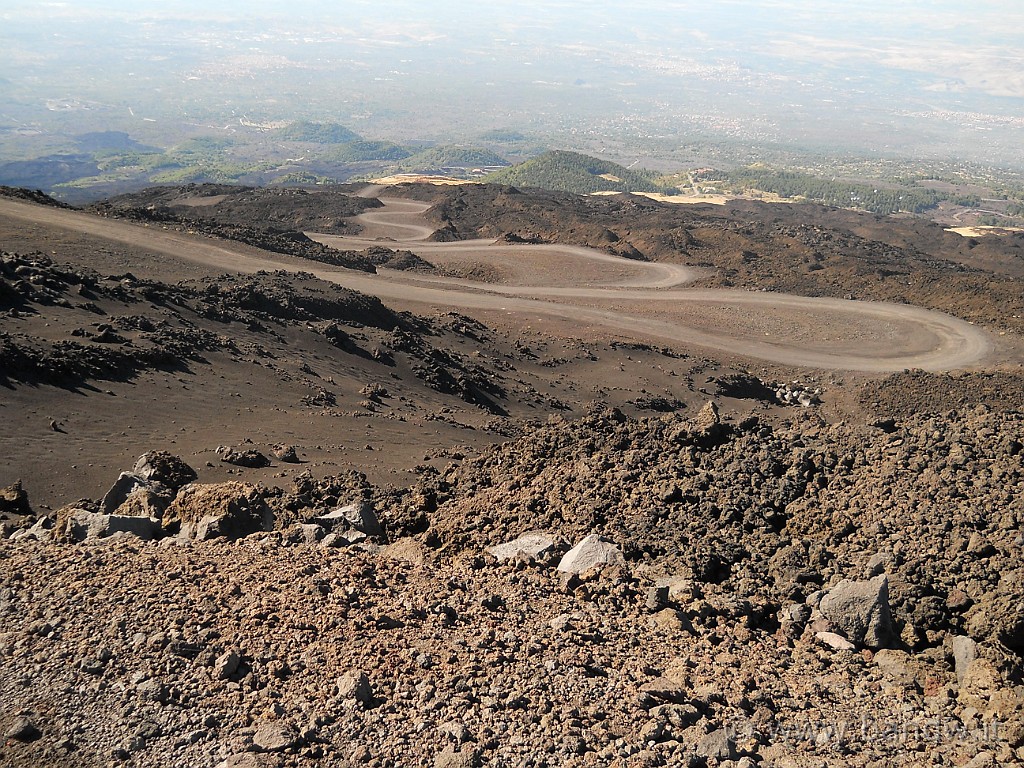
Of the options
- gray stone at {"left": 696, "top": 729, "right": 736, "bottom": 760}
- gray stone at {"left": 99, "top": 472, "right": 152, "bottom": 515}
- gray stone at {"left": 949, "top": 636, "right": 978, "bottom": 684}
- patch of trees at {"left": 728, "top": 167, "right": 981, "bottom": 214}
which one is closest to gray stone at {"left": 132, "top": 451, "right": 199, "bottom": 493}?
gray stone at {"left": 99, "top": 472, "right": 152, "bottom": 515}

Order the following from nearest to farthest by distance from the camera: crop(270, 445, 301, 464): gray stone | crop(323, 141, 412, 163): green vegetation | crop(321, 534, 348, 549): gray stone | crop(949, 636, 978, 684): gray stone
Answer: crop(949, 636, 978, 684): gray stone
crop(321, 534, 348, 549): gray stone
crop(270, 445, 301, 464): gray stone
crop(323, 141, 412, 163): green vegetation

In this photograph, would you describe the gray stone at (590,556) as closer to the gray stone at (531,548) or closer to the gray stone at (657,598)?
the gray stone at (531,548)

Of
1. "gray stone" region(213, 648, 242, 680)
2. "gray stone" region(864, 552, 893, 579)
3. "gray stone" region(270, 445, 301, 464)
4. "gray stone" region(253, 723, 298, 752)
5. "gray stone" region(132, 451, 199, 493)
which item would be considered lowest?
"gray stone" region(270, 445, 301, 464)

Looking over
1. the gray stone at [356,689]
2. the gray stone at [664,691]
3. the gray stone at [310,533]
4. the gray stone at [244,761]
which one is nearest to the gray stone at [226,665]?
the gray stone at [244,761]

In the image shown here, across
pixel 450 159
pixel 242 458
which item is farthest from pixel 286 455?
pixel 450 159

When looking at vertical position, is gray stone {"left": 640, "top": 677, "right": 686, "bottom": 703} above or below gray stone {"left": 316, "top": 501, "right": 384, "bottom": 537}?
above

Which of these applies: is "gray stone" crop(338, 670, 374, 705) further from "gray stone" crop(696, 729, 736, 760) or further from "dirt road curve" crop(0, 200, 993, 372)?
"dirt road curve" crop(0, 200, 993, 372)

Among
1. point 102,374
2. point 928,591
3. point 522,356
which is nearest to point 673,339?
point 522,356
